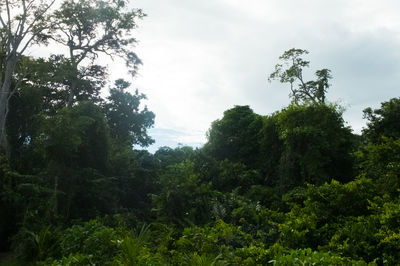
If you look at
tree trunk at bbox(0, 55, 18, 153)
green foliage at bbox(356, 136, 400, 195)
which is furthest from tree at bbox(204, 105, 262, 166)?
tree trunk at bbox(0, 55, 18, 153)

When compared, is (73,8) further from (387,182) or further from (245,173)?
(387,182)

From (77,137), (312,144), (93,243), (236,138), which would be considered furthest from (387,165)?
(77,137)

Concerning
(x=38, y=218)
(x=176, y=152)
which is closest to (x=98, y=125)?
(x=38, y=218)

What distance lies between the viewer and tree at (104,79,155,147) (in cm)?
2434

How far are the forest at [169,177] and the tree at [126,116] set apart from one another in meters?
0.14

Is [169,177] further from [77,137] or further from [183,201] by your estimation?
[77,137]

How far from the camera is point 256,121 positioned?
20.8 m

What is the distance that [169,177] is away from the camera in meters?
14.2

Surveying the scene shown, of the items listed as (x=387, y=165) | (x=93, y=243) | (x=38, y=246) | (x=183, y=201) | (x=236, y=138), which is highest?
(x=236, y=138)

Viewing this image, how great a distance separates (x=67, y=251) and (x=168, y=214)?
5.22 metres

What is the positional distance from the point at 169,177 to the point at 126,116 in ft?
40.0

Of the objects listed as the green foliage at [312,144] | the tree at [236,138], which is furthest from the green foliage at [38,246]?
the tree at [236,138]

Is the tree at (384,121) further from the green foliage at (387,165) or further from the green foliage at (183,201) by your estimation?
the green foliage at (183,201)

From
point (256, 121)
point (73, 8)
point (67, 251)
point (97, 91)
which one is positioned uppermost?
point (73, 8)
